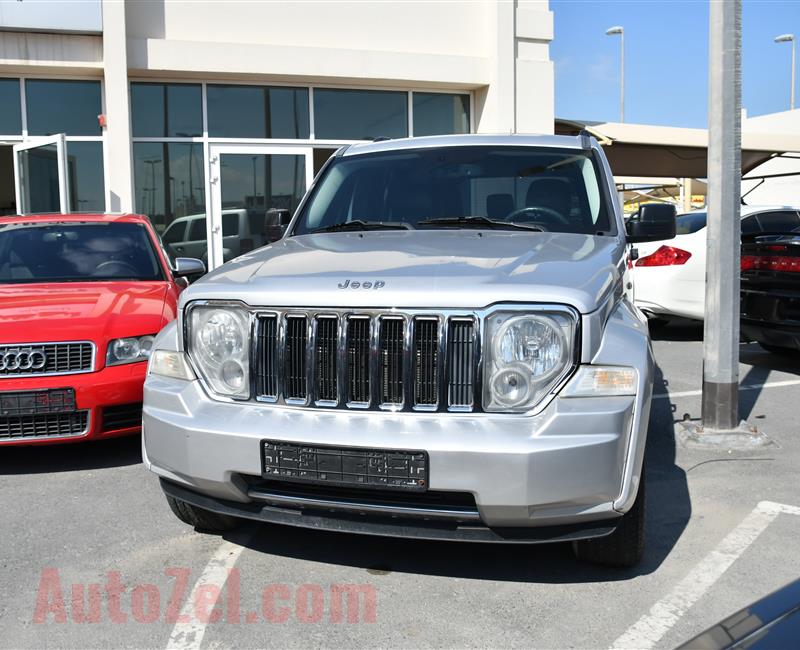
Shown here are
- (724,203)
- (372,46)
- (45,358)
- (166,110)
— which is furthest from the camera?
(372,46)

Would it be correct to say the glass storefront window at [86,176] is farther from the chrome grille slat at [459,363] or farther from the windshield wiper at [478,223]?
the chrome grille slat at [459,363]

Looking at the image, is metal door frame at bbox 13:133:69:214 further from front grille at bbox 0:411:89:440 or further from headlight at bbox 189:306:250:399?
headlight at bbox 189:306:250:399

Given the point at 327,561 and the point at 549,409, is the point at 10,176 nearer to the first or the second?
the point at 327,561

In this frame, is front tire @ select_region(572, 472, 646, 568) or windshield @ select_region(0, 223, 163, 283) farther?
windshield @ select_region(0, 223, 163, 283)

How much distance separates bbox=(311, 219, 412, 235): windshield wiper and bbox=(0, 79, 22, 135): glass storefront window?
9.20 m

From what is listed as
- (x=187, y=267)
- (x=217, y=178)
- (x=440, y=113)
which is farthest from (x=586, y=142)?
(x=440, y=113)

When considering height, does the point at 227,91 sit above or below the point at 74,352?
above

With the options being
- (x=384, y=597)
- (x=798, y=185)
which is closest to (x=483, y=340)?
(x=384, y=597)

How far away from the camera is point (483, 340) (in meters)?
3.07

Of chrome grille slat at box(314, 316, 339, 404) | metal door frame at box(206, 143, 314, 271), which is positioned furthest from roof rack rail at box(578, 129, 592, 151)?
metal door frame at box(206, 143, 314, 271)

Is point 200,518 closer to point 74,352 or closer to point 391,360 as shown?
point 391,360

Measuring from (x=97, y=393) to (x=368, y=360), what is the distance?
2.34m

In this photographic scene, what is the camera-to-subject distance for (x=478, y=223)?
14.3 ft

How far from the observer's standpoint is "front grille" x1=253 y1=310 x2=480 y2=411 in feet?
10.2
